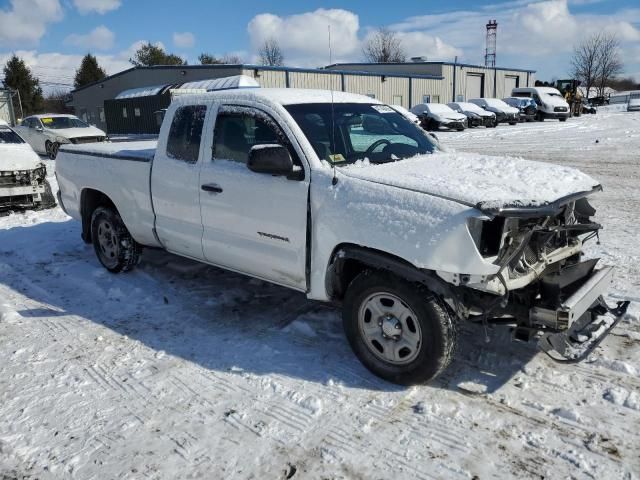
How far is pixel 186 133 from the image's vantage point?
499 cm

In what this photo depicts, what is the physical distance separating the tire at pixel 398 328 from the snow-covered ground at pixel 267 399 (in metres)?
0.15

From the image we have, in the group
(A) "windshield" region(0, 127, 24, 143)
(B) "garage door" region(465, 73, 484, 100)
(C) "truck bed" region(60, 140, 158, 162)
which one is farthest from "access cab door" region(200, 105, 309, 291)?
(B) "garage door" region(465, 73, 484, 100)

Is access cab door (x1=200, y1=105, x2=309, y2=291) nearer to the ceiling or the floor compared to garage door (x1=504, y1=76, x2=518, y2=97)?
nearer to the floor

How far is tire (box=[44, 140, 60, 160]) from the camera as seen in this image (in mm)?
18219

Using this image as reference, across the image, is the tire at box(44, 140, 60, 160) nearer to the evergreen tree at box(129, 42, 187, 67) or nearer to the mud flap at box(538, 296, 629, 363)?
the mud flap at box(538, 296, 629, 363)

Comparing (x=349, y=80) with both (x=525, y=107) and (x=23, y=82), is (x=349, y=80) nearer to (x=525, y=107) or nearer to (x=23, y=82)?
(x=525, y=107)

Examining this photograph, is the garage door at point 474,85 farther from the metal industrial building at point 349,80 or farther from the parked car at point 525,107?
the parked car at point 525,107

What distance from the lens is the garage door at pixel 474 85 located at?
5088cm

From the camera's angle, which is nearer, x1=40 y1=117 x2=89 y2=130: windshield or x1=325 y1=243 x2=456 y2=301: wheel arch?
x1=325 y1=243 x2=456 y2=301: wheel arch

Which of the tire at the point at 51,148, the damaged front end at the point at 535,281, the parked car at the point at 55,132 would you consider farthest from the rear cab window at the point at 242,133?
the tire at the point at 51,148

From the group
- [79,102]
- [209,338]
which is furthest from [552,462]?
[79,102]

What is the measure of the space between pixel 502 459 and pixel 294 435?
1167 mm

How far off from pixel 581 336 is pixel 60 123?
19027 millimetres

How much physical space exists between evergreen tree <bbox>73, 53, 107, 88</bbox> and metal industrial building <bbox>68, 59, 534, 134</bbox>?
607 inches
